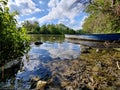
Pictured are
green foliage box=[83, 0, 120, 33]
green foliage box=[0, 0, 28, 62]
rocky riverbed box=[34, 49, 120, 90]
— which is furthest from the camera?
green foliage box=[83, 0, 120, 33]

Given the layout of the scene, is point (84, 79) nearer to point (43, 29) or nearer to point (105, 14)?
point (105, 14)

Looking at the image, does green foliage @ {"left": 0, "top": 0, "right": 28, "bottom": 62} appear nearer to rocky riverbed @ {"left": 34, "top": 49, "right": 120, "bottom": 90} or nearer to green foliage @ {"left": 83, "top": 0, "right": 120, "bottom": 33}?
rocky riverbed @ {"left": 34, "top": 49, "right": 120, "bottom": 90}

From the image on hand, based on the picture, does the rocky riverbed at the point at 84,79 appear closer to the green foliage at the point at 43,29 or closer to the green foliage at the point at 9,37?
the green foliage at the point at 9,37

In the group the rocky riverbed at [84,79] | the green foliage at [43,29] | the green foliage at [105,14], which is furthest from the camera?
the green foliage at [43,29]

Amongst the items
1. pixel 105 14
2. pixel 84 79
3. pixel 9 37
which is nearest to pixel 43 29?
pixel 105 14

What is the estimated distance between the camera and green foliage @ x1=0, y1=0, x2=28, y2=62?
1311cm

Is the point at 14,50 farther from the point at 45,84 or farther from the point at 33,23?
the point at 33,23

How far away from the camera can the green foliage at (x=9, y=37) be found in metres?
13.1

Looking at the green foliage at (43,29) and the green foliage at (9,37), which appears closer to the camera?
the green foliage at (9,37)

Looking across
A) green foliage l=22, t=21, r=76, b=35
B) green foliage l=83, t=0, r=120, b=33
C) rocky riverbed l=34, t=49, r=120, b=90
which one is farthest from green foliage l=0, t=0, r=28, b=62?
green foliage l=22, t=21, r=76, b=35

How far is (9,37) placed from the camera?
1380 centimetres

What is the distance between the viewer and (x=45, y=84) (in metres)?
9.62

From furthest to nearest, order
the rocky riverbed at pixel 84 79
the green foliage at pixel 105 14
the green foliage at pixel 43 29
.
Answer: the green foliage at pixel 43 29 → the green foliage at pixel 105 14 → the rocky riverbed at pixel 84 79

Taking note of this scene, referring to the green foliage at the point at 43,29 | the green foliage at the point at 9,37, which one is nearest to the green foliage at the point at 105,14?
the green foliage at the point at 9,37
